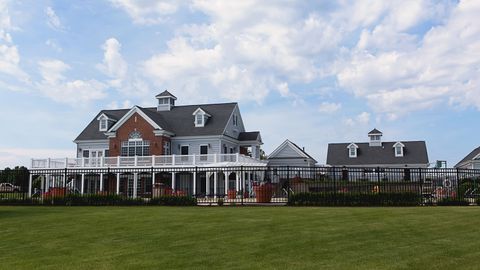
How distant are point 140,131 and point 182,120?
454 centimetres

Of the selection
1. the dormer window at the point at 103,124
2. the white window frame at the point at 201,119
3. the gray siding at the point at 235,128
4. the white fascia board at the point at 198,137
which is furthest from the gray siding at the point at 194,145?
the dormer window at the point at 103,124

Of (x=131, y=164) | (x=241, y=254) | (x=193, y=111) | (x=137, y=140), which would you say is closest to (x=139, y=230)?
(x=241, y=254)

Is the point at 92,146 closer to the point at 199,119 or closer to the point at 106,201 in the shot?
the point at 199,119

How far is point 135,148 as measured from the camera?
4247 centimetres

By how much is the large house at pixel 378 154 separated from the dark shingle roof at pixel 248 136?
13.1m

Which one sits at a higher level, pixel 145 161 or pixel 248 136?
pixel 248 136

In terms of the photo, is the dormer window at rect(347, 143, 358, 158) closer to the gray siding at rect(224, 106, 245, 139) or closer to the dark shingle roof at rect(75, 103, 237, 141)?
the gray siding at rect(224, 106, 245, 139)

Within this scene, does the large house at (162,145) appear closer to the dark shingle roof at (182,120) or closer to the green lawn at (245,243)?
the dark shingle roof at (182,120)

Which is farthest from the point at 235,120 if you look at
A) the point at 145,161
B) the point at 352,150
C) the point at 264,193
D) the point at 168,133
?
the point at 264,193

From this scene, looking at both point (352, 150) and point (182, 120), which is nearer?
point (182, 120)

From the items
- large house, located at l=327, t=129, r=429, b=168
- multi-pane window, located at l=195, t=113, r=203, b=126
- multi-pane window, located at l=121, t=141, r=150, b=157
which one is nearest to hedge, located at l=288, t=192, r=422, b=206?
multi-pane window, located at l=195, t=113, r=203, b=126

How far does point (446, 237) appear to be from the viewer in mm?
10016

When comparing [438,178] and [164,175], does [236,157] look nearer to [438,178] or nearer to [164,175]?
[164,175]

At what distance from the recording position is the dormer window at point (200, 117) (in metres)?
43.4
